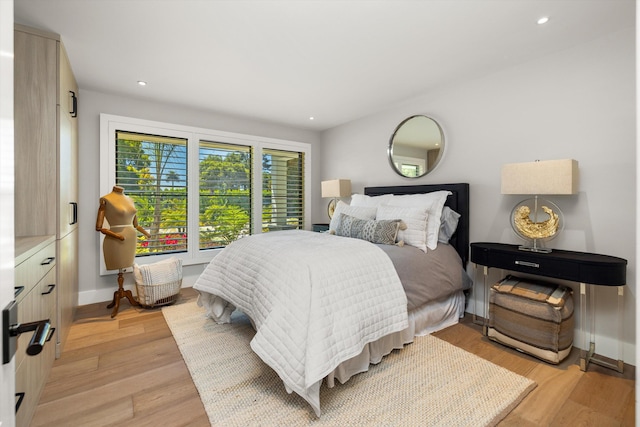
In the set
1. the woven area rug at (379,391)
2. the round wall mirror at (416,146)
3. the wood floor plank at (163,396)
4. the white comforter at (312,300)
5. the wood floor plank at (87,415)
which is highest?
the round wall mirror at (416,146)

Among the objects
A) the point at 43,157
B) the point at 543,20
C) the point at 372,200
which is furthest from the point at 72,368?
the point at 543,20

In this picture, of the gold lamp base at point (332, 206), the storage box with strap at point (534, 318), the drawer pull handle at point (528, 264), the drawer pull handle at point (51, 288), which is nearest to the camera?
the drawer pull handle at point (51, 288)

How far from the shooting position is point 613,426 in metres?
1.53

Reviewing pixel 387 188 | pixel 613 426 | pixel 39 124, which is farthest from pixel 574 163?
pixel 39 124

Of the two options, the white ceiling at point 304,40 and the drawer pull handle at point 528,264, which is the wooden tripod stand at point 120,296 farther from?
the drawer pull handle at point 528,264

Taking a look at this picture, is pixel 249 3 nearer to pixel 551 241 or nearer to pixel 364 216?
pixel 364 216

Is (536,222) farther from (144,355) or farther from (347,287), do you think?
(144,355)

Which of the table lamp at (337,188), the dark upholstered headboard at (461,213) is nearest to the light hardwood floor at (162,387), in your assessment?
the dark upholstered headboard at (461,213)

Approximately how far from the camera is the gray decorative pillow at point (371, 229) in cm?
270

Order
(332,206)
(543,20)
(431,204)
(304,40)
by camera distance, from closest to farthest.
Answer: (543,20) → (304,40) → (431,204) → (332,206)

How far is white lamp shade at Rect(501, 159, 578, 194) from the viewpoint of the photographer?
2.14 meters

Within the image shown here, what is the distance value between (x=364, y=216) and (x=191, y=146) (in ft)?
8.05

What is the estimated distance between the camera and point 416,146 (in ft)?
11.7

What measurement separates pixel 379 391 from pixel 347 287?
644 mm
